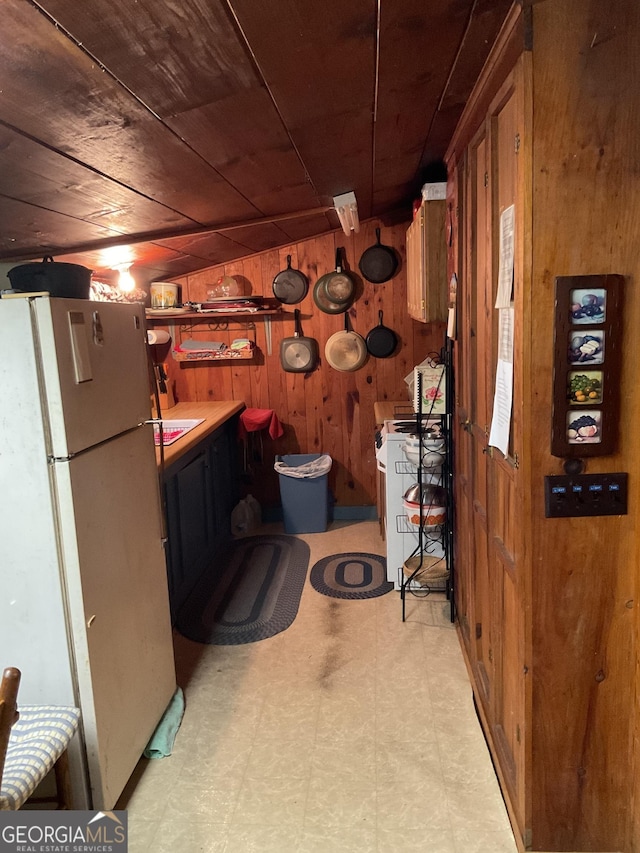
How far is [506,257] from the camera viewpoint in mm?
1642

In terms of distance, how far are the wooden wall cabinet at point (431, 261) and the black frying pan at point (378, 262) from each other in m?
0.93

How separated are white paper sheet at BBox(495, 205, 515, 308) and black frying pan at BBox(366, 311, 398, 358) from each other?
2.48 metres

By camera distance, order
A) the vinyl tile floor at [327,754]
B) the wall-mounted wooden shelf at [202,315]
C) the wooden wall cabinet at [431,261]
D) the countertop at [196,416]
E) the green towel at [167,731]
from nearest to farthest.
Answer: the vinyl tile floor at [327,754], the green towel at [167,731], the countertop at [196,416], the wooden wall cabinet at [431,261], the wall-mounted wooden shelf at [202,315]

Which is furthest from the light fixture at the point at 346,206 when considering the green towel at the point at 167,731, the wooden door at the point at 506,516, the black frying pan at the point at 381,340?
the green towel at the point at 167,731

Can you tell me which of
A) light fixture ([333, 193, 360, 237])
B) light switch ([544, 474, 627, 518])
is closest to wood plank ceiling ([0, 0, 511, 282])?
light fixture ([333, 193, 360, 237])

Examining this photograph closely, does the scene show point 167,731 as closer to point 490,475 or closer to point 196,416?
point 490,475

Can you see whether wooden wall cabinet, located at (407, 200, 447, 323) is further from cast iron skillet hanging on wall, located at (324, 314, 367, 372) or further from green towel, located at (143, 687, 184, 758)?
green towel, located at (143, 687, 184, 758)

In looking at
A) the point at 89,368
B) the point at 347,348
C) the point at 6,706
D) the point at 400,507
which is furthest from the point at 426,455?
the point at 6,706

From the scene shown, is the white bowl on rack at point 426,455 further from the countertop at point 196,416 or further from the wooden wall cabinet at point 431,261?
the countertop at point 196,416

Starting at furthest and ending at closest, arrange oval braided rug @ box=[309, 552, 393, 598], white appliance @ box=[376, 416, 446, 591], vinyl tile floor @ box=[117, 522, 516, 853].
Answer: oval braided rug @ box=[309, 552, 393, 598] → white appliance @ box=[376, 416, 446, 591] → vinyl tile floor @ box=[117, 522, 516, 853]

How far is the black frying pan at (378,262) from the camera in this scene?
412cm

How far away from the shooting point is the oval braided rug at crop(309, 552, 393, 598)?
333 centimetres

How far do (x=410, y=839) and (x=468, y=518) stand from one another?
1140mm

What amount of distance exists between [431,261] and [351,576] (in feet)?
5.89
